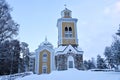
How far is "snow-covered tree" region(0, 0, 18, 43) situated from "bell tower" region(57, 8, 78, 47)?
15017 mm

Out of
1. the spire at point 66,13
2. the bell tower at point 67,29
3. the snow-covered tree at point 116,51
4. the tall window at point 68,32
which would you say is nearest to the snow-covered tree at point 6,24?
the snow-covered tree at point 116,51

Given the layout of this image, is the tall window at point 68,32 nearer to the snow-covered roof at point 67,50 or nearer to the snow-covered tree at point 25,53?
the snow-covered roof at point 67,50

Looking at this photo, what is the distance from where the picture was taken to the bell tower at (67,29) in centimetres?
3647

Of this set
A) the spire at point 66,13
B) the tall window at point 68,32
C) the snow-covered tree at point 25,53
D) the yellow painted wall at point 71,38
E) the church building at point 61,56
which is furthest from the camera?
the snow-covered tree at point 25,53

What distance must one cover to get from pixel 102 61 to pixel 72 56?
18519mm

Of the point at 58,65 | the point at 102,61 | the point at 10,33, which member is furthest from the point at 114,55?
the point at 102,61

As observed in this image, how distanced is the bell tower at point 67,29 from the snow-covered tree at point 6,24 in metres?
15.0

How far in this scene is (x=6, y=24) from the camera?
21844 mm

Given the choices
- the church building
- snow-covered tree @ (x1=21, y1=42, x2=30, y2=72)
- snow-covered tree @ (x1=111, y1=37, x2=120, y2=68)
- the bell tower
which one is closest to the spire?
the bell tower

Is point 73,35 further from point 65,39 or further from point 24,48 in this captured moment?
point 24,48

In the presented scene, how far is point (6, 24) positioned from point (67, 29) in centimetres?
1754

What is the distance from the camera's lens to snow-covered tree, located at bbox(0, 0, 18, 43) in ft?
70.5

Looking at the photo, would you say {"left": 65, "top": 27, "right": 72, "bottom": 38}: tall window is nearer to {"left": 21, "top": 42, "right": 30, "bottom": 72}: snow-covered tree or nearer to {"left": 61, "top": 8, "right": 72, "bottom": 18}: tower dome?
{"left": 61, "top": 8, "right": 72, "bottom": 18}: tower dome

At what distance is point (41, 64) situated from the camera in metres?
34.8
